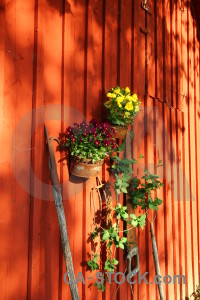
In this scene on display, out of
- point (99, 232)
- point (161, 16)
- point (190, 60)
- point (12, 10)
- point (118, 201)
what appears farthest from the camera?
point (190, 60)

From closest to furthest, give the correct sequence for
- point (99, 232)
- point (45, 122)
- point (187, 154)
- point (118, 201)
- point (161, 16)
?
point (45, 122), point (99, 232), point (118, 201), point (161, 16), point (187, 154)

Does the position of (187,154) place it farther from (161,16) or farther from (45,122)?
(45,122)

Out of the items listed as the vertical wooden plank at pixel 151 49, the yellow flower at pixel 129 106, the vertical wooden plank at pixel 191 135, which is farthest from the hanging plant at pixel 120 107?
the vertical wooden plank at pixel 191 135

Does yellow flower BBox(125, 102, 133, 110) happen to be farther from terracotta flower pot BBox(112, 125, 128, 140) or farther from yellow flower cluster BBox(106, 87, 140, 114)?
terracotta flower pot BBox(112, 125, 128, 140)

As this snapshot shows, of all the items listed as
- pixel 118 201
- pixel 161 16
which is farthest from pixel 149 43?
pixel 118 201

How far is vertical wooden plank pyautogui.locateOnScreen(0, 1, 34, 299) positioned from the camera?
1.78 metres

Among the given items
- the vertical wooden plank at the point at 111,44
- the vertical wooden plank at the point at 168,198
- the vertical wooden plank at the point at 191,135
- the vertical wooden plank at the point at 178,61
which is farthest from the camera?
the vertical wooden plank at the point at 191,135

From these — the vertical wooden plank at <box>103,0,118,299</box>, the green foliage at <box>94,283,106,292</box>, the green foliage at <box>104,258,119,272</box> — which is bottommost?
the green foliage at <box>94,283,106,292</box>

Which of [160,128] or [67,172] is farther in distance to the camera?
[160,128]

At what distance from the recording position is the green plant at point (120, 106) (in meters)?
2.40

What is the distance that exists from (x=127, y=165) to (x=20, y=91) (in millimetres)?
1198

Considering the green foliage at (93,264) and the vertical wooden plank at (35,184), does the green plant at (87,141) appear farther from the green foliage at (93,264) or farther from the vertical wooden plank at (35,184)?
the green foliage at (93,264)

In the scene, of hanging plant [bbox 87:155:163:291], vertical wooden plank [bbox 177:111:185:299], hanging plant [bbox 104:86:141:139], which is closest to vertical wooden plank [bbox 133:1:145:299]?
hanging plant [bbox 87:155:163:291]

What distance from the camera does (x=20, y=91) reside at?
193 cm
